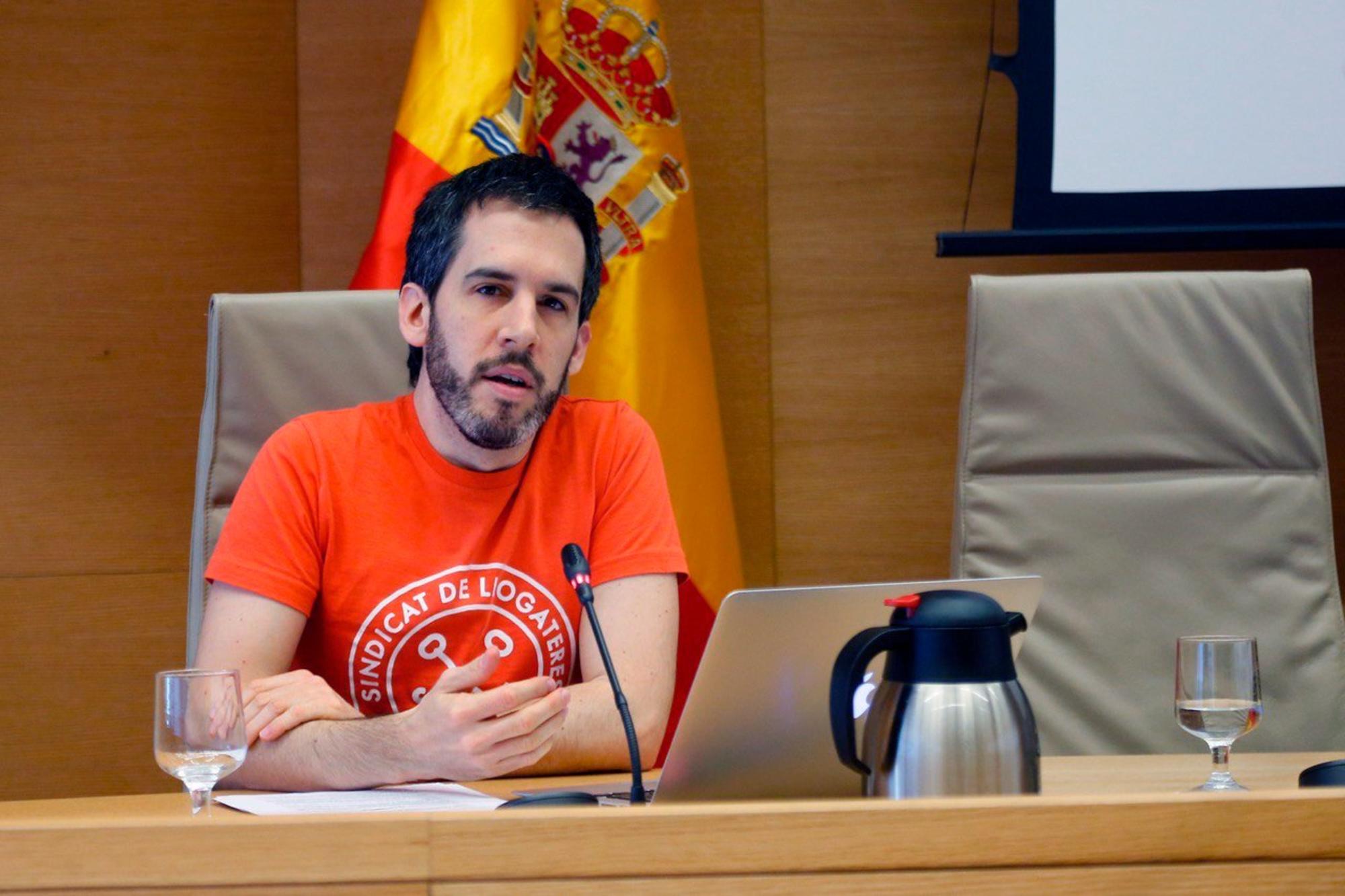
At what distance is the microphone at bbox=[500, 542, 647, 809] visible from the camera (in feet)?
3.31

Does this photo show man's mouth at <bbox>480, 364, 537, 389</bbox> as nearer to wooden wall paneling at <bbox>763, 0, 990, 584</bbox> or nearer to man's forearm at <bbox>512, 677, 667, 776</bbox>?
man's forearm at <bbox>512, 677, 667, 776</bbox>

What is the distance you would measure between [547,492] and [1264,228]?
4.71 feet

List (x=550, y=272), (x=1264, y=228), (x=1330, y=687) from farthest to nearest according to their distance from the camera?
1. (x=1264, y=228)
2. (x=1330, y=687)
3. (x=550, y=272)

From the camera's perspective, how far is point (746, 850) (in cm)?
70

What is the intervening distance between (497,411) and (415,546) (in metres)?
0.18

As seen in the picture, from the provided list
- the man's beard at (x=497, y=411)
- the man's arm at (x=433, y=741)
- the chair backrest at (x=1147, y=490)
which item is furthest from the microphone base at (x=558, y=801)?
the chair backrest at (x=1147, y=490)

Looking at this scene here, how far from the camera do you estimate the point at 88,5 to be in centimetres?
272

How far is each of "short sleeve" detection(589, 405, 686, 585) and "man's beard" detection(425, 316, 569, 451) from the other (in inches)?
4.9

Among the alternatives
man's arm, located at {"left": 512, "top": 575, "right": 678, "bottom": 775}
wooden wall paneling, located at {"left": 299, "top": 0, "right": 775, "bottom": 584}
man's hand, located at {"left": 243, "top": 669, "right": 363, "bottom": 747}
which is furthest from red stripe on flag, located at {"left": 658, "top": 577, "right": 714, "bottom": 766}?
man's hand, located at {"left": 243, "top": 669, "right": 363, "bottom": 747}

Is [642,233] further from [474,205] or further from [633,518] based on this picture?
[633,518]

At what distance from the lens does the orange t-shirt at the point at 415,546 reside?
1.57 m

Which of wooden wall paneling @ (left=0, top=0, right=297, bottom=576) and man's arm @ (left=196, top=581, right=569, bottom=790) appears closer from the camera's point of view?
man's arm @ (left=196, top=581, right=569, bottom=790)

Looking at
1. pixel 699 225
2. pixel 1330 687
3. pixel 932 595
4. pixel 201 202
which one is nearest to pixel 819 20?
pixel 699 225

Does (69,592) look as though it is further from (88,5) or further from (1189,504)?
(1189,504)
